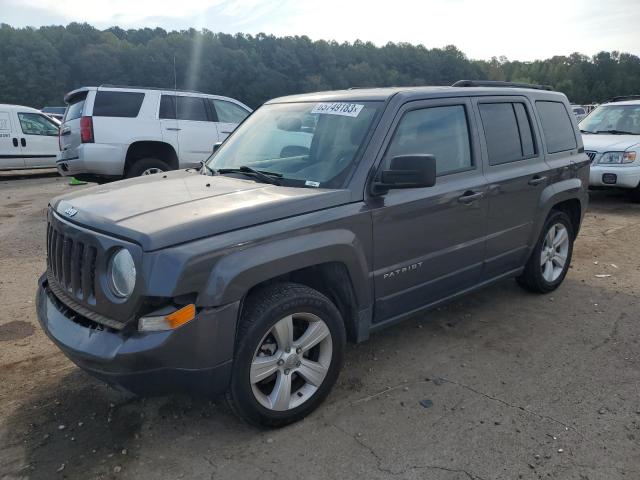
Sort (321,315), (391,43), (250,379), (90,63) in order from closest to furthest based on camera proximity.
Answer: (250,379) < (321,315) < (90,63) < (391,43)

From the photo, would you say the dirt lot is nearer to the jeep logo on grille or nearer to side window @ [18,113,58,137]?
the jeep logo on grille

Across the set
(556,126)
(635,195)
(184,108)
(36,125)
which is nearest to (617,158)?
(635,195)

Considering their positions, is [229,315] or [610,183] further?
[610,183]

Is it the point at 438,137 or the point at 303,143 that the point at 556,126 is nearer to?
the point at 438,137

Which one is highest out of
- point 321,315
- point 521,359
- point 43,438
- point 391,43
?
point 391,43

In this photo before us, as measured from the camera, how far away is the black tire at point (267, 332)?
2586 mm

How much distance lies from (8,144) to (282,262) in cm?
1304

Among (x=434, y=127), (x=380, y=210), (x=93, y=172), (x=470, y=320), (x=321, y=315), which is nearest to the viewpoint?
(x=321, y=315)

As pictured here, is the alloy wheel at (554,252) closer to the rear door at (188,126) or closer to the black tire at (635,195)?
the black tire at (635,195)

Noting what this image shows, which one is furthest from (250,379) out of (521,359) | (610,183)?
(610,183)

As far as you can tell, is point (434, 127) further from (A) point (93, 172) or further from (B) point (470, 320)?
(A) point (93, 172)

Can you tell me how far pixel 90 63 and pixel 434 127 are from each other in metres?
62.7

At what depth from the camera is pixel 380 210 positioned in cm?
311

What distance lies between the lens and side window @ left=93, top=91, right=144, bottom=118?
28.7ft
